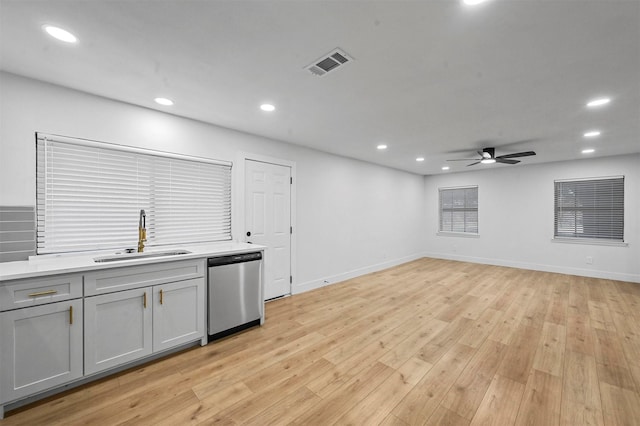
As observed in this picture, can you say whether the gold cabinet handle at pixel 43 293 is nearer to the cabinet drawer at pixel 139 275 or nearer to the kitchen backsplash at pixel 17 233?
the cabinet drawer at pixel 139 275

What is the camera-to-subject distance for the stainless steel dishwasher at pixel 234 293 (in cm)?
277

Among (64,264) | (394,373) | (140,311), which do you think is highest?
(64,264)

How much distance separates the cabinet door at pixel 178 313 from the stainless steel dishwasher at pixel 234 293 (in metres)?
0.11

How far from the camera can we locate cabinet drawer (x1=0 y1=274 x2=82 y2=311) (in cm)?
176

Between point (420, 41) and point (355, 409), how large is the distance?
2628 millimetres

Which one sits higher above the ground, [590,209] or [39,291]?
[590,209]

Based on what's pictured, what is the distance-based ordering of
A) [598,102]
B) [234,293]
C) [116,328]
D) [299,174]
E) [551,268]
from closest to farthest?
1. [116,328]
2. [598,102]
3. [234,293]
4. [299,174]
5. [551,268]

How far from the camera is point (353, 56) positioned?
1.96m

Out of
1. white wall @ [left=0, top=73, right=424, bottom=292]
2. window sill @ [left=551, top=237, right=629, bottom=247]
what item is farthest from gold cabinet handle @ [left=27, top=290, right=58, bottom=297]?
window sill @ [left=551, top=237, right=629, bottom=247]

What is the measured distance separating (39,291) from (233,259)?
149cm

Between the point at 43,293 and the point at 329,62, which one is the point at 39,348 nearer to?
the point at 43,293

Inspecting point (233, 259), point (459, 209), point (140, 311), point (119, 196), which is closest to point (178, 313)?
point (140, 311)

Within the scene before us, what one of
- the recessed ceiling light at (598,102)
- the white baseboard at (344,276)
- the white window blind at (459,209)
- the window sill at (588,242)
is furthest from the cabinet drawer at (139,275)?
the window sill at (588,242)

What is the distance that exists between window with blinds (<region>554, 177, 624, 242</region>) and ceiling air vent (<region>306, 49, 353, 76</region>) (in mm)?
6615
